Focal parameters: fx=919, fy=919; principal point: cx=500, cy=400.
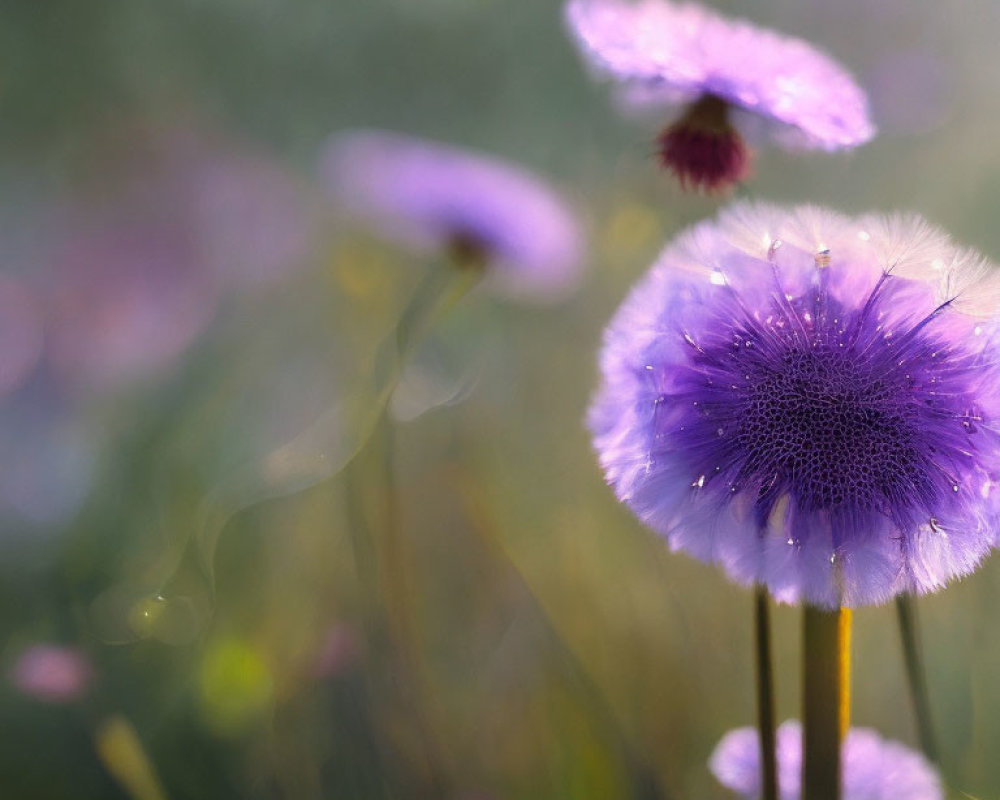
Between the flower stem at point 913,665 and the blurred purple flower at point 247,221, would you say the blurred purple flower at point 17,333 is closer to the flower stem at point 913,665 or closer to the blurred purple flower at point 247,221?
the blurred purple flower at point 247,221

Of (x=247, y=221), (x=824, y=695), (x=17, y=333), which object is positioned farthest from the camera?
(x=247, y=221)

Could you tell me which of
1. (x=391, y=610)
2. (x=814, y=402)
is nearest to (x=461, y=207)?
(x=391, y=610)

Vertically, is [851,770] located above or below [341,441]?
below

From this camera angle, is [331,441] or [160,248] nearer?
[331,441]

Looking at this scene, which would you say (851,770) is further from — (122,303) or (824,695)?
(122,303)

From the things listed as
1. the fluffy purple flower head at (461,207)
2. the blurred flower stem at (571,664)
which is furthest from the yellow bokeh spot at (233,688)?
the fluffy purple flower head at (461,207)

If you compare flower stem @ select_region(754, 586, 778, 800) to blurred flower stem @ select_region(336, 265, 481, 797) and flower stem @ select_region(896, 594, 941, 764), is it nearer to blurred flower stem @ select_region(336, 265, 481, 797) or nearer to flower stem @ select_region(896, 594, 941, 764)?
flower stem @ select_region(896, 594, 941, 764)
